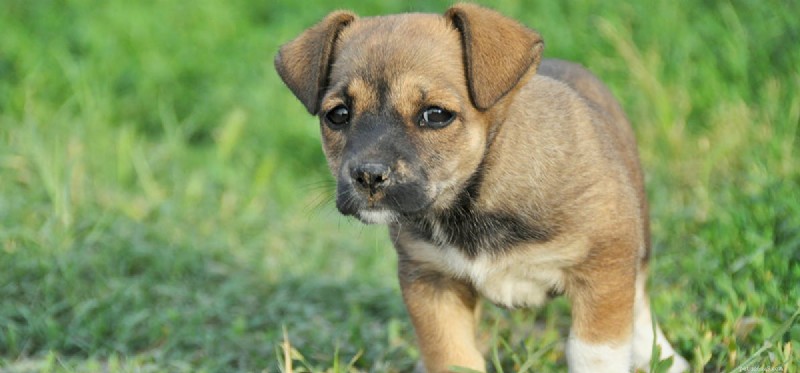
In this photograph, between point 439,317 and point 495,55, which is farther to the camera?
point 439,317

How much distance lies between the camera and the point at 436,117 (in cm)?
434

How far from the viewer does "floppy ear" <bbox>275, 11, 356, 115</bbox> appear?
468 centimetres

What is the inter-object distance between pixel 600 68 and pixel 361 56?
4.26 meters

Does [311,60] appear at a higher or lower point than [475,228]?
higher

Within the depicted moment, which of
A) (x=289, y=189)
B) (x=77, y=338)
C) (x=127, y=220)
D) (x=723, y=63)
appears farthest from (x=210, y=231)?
(x=723, y=63)

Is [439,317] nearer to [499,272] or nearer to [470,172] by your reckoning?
[499,272]

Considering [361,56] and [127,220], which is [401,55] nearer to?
[361,56]

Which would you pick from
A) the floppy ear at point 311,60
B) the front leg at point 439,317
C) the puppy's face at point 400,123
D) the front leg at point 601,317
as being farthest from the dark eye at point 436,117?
the front leg at point 601,317

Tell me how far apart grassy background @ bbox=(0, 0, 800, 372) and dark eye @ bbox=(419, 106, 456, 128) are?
1103 mm

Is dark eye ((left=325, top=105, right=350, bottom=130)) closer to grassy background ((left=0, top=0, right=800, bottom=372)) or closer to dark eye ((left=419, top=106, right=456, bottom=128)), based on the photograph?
dark eye ((left=419, top=106, right=456, bottom=128))

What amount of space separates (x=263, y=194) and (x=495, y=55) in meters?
3.92

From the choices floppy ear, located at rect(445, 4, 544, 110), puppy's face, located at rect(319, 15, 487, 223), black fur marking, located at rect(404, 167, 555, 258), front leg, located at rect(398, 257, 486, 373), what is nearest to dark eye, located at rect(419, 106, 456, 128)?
puppy's face, located at rect(319, 15, 487, 223)

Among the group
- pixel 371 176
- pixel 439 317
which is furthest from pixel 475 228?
pixel 371 176

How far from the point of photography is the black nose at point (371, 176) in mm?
4082
